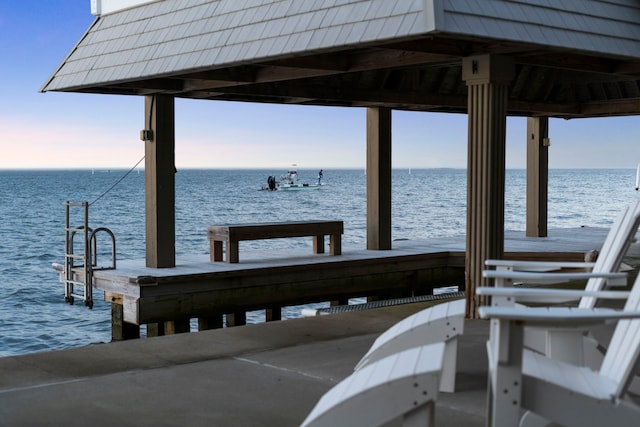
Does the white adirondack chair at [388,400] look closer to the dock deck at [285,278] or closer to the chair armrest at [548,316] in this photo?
the chair armrest at [548,316]

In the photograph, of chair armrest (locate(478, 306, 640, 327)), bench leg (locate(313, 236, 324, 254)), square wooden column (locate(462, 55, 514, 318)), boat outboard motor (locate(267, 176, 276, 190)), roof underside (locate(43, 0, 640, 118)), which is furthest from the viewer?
boat outboard motor (locate(267, 176, 276, 190))

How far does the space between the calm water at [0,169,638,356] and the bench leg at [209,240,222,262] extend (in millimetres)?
3767

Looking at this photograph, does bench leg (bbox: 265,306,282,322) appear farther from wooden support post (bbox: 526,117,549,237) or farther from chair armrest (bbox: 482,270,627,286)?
chair armrest (bbox: 482,270,627,286)

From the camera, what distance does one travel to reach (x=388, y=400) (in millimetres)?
3133

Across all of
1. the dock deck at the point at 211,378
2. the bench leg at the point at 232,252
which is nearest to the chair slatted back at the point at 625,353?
the dock deck at the point at 211,378

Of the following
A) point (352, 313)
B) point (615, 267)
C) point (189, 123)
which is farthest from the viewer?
point (189, 123)

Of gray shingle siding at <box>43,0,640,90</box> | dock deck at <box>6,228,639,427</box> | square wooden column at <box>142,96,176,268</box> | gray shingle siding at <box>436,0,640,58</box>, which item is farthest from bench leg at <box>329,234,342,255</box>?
gray shingle siding at <box>436,0,640,58</box>

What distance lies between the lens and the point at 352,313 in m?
8.17

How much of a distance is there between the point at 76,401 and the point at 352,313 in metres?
3.71

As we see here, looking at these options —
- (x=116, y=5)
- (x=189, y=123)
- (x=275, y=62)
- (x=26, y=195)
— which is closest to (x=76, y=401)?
(x=275, y=62)

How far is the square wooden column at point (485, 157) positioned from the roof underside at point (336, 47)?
0.19 metres

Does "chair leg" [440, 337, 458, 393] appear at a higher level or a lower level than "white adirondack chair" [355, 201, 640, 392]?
lower

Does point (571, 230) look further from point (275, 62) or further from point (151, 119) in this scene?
point (275, 62)

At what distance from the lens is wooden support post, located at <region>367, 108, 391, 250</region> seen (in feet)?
44.1
